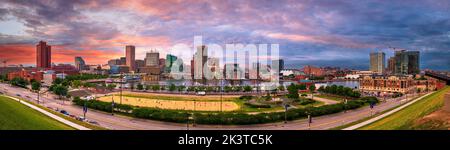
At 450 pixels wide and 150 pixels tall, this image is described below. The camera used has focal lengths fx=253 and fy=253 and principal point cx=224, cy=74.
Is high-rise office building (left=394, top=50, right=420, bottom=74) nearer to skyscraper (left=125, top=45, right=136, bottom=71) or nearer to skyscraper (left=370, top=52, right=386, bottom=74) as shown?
skyscraper (left=370, top=52, right=386, bottom=74)

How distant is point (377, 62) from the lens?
105m

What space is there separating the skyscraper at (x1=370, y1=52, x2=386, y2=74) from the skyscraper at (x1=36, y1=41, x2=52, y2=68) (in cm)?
11254

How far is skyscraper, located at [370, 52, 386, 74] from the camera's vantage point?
101750 millimetres

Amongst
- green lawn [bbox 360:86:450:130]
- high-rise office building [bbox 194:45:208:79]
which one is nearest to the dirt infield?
green lawn [bbox 360:86:450:130]

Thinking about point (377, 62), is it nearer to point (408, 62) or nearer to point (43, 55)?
point (408, 62)

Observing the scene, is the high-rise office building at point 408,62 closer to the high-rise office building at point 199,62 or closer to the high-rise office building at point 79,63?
the high-rise office building at point 199,62

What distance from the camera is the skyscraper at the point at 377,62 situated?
102 metres

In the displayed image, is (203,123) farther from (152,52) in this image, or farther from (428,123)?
(152,52)

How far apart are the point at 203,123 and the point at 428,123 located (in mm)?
11328

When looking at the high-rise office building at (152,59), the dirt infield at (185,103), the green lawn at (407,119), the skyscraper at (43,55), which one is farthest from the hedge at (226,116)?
the high-rise office building at (152,59)

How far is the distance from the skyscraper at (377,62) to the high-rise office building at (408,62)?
19.0 m

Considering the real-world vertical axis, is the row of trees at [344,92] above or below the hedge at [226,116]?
above
